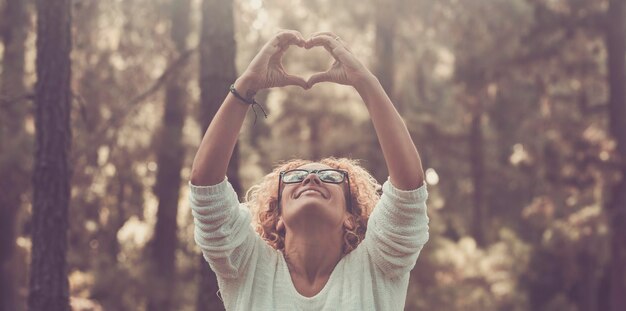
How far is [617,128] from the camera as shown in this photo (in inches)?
487

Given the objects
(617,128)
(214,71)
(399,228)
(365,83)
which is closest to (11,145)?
(214,71)

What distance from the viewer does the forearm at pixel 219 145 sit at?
2.78m

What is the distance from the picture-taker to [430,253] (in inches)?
507

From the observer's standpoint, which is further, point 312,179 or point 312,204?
point 312,179

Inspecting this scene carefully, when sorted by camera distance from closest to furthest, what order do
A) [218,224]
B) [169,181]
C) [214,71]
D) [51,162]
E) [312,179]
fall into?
[218,224] → [312,179] → [51,162] → [214,71] → [169,181]

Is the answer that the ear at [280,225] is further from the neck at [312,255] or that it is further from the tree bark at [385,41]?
the tree bark at [385,41]

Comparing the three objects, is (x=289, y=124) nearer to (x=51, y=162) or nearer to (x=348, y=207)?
(x=51, y=162)

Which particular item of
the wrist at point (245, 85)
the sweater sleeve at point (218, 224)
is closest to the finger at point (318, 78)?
the wrist at point (245, 85)

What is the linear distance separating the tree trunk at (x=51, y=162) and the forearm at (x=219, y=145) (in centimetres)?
210

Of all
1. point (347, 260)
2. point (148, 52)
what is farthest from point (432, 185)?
point (347, 260)

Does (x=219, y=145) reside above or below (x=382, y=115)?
below

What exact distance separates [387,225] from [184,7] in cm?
1089

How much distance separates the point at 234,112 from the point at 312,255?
2.02ft

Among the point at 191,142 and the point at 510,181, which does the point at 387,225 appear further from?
the point at 510,181
